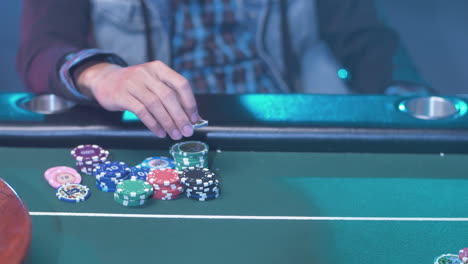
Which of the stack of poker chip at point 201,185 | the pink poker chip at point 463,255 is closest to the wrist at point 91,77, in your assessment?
the stack of poker chip at point 201,185

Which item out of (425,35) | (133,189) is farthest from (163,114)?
(425,35)

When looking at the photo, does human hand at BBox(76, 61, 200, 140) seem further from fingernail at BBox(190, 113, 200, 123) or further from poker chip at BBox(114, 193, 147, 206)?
poker chip at BBox(114, 193, 147, 206)

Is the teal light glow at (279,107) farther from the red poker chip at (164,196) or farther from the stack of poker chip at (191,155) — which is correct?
the red poker chip at (164,196)

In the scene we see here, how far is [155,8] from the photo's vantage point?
9.75ft

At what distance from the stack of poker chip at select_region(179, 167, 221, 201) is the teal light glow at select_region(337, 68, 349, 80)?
1.87 meters

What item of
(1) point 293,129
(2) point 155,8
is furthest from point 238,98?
(2) point 155,8

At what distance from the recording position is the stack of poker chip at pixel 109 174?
139 cm

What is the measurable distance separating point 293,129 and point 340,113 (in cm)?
17

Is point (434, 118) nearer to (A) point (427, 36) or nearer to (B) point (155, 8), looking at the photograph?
(B) point (155, 8)

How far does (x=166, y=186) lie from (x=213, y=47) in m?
1.68

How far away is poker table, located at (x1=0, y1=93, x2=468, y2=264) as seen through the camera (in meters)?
1.16

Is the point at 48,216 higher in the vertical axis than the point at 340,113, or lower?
lower

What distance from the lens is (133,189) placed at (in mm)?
1322

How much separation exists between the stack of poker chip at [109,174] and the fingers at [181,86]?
229 mm
